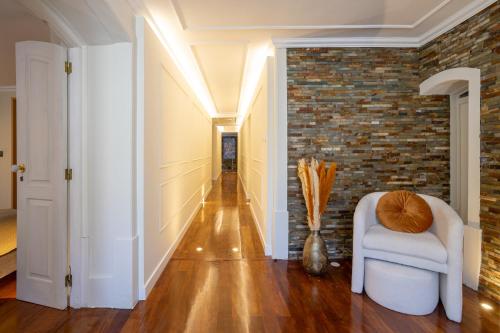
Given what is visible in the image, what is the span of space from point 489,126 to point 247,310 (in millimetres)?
2610

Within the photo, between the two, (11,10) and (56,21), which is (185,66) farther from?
(56,21)

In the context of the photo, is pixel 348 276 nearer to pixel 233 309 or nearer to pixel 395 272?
pixel 395 272

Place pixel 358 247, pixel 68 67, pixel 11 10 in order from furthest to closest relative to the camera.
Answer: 1. pixel 358 247
2. pixel 11 10
3. pixel 68 67

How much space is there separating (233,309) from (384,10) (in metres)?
2.93

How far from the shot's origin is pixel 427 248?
1861 mm

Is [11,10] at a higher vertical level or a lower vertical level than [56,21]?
higher

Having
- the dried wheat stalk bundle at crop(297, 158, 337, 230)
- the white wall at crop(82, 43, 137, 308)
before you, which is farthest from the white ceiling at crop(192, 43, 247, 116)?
the dried wheat stalk bundle at crop(297, 158, 337, 230)

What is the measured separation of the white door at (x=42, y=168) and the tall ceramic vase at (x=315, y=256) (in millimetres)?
2168

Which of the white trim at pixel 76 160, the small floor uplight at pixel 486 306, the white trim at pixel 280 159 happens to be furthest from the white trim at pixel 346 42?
the small floor uplight at pixel 486 306

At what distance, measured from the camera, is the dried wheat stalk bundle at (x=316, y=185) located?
8.05ft

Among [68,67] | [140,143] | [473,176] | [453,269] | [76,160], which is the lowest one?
[453,269]

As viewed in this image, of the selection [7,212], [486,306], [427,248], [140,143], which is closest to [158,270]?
[140,143]

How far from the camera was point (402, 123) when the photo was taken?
280 cm

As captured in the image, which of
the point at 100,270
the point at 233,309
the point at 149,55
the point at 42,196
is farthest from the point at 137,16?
the point at 233,309
